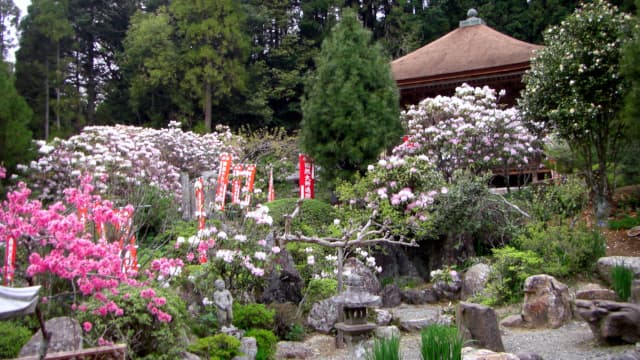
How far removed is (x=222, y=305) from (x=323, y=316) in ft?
4.90

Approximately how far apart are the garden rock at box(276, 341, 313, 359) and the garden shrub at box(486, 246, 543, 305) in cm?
273

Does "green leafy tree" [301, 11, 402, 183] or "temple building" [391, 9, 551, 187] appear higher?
"temple building" [391, 9, 551, 187]

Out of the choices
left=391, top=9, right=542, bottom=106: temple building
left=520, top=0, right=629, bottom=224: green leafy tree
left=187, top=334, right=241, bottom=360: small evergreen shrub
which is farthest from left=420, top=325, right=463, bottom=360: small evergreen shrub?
left=391, top=9, right=542, bottom=106: temple building

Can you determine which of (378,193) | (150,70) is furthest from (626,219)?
(150,70)

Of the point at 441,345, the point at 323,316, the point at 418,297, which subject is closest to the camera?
the point at 441,345

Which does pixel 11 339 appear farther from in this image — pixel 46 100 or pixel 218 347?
pixel 46 100

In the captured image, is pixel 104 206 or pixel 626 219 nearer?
pixel 104 206

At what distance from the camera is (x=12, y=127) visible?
35.8ft

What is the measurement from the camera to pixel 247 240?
6.86 metres

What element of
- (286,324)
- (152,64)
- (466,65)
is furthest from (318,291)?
(152,64)

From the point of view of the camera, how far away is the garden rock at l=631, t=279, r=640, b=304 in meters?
6.50

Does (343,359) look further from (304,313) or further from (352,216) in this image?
(352,216)

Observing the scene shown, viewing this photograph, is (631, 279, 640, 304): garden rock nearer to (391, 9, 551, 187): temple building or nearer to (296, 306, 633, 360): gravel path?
(296, 306, 633, 360): gravel path

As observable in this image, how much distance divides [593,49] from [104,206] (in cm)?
827
